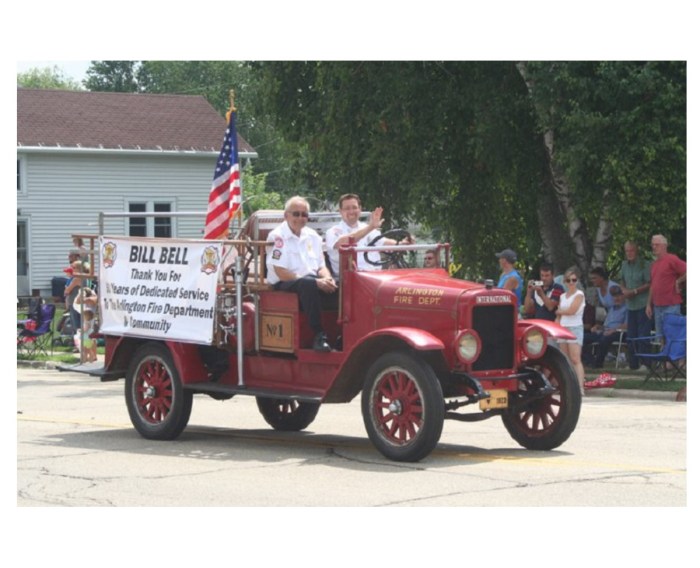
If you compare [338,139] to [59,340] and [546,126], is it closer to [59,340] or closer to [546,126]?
[546,126]

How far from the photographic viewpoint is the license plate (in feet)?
36.6

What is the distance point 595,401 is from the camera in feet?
56.3

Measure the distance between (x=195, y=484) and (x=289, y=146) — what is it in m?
17.1

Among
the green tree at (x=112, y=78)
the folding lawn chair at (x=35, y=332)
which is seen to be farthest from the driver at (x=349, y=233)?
the green tree at (x=112, y=78)

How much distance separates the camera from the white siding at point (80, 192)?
4653cm

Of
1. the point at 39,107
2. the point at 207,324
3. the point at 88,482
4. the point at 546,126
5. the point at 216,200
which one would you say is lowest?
the point at 88,482

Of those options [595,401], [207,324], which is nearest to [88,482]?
[207,324]

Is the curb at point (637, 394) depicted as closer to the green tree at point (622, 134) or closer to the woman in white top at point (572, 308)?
the woman in white top at point (572, 308)

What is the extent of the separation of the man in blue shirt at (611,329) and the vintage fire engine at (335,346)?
8669 mm

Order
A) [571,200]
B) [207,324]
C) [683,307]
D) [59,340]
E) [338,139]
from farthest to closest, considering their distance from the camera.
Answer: [59,340], [338,139], [571,200], [683,307], [207,324]

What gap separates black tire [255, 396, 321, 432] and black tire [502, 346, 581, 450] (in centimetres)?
244

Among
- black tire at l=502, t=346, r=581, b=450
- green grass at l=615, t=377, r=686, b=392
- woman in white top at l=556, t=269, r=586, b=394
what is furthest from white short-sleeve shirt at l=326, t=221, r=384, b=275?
green grass at l=615, t=377, r=686, b=392

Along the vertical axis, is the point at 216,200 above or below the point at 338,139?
below

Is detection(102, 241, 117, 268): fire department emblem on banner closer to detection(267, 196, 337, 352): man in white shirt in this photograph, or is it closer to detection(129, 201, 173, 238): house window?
detection(267, 196, 337, 352): man in white shirt
